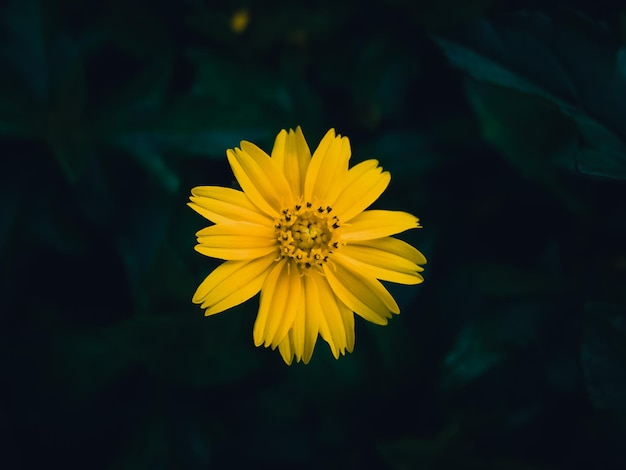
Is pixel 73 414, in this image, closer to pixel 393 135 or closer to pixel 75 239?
pixel 75 239

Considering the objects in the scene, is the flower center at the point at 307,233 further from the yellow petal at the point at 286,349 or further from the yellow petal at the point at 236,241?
the yellow petal at the point at 286,349

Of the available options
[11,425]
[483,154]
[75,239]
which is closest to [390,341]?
[483,154]

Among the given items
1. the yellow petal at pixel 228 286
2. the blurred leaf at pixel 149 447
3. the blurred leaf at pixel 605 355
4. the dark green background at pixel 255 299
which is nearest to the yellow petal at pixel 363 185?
the yellow petal at pixel 228 286

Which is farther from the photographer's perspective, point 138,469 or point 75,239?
point 75,239

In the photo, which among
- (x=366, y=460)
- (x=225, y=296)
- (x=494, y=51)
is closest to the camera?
(x=225, y=296)

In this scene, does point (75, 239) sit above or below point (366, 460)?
above

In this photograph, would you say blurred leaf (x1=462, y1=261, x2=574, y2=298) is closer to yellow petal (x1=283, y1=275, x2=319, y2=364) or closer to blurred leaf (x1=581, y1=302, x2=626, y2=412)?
blurred leaf (x1=581, y1=302, x2=626, y2=412)
